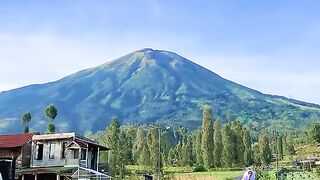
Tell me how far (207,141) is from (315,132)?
55.0 feet

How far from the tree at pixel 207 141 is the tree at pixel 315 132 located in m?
15.3

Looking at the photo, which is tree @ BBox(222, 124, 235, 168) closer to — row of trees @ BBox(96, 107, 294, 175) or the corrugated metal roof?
row of trees @ BBox(96, 107, 294, 175)

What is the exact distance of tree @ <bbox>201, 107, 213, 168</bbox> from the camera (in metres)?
73.8

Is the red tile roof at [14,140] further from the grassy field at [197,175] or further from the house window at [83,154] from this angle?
the grassy field at [197,175]

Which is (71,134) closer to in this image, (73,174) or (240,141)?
(73,174)

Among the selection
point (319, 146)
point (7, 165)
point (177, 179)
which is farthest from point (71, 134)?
point (319, 146)

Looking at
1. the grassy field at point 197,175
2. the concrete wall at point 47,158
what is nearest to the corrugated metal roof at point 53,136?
the concrete wall at point 47,158

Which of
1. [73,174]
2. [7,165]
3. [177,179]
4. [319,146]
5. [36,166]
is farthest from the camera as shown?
[319,146]

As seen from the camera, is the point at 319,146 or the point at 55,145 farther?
the point at 319,146

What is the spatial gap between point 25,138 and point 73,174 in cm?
603

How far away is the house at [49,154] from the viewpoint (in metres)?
41.5

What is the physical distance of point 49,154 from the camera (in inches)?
1681

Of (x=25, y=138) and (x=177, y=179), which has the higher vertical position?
(x=25, y=138)

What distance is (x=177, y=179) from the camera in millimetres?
51688
